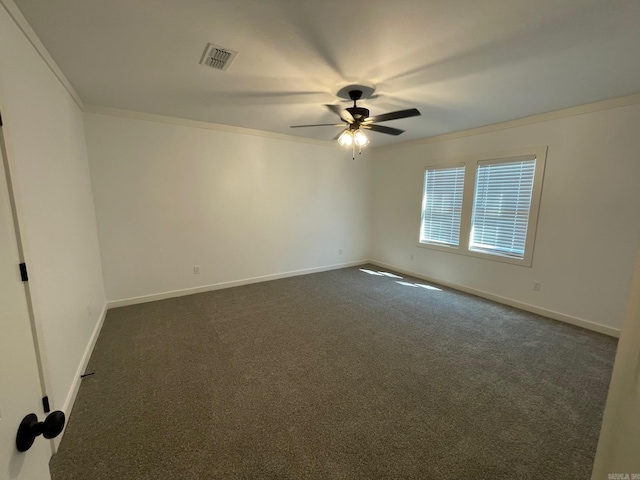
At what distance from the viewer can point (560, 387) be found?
213 cm

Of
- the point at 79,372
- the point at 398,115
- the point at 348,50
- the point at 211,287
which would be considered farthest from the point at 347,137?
the point at 79,372

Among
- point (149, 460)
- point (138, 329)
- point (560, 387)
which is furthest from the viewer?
point (138, 329)

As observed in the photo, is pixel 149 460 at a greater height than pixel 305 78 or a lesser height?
lesser

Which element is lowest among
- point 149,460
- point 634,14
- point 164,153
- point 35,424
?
point 149,460

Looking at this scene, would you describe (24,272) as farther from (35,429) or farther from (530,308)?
(530,308)

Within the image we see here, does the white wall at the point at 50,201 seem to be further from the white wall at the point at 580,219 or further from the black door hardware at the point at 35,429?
the white wall at the point at 580,219

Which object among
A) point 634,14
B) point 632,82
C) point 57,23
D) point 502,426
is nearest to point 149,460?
point 502,426

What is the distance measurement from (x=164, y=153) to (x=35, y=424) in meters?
3.75

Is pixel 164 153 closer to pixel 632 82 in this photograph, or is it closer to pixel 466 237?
pixel 466 237

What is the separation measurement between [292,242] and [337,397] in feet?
10.7

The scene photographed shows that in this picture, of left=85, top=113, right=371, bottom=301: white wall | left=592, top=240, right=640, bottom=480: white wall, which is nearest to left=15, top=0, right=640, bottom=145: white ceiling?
left=85, top=113, right=371, bottom=301: white wall

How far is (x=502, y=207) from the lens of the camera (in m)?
3.78

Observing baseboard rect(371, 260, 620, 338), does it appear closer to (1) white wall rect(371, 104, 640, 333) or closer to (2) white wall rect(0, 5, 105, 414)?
(1) white wall rect(371, 104, 640, 333)

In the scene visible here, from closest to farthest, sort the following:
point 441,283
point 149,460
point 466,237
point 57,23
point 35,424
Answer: point 35,424 → point 149,460 → point 57,23 → point 466,237 → point 441,283
